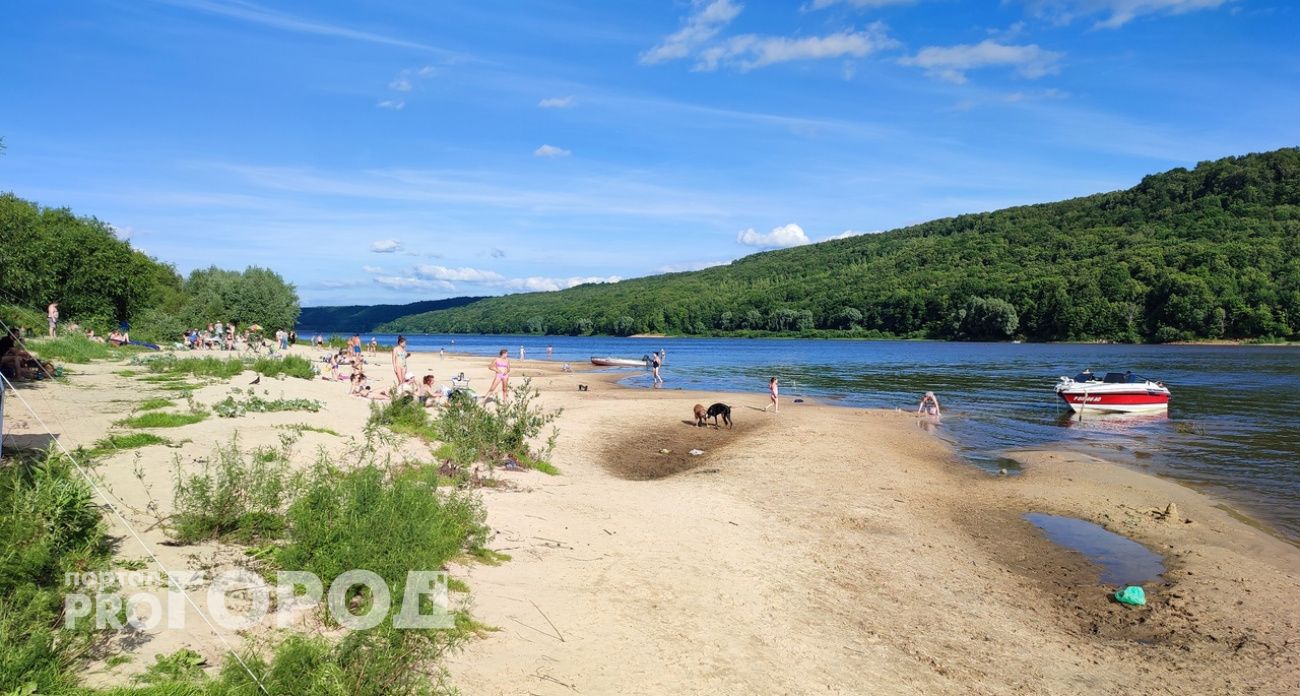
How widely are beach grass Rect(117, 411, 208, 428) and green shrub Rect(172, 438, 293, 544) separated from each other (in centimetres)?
480

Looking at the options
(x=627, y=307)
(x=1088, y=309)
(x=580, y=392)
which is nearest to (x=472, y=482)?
(x=580, y=392)

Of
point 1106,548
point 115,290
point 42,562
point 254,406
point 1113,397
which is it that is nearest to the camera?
point 42,562

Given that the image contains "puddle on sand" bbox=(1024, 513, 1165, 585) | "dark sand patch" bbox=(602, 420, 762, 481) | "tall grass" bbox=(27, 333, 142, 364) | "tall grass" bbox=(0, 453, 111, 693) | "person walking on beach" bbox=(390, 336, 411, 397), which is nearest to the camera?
"tall grass" bbox=(0, 453, 111, 693)

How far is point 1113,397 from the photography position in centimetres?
2852

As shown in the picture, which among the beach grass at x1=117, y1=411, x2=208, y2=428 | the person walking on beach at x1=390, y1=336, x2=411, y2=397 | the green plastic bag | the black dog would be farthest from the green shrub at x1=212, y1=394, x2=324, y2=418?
the green plastic bag

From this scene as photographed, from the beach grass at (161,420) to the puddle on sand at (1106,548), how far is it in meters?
13.8

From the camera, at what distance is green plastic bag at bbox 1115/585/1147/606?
8.59 m

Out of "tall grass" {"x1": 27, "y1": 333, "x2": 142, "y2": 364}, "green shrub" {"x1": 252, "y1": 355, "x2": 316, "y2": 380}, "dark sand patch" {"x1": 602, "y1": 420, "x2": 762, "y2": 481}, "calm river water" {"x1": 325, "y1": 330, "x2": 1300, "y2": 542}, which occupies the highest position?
"tall grass" {"x1": 27, "y1": 333, "x2": 142, "y2": 364}

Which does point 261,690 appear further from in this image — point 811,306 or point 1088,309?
point 811,306

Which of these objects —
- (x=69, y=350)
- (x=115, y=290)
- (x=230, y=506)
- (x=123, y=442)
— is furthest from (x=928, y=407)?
(x=115, y=290)

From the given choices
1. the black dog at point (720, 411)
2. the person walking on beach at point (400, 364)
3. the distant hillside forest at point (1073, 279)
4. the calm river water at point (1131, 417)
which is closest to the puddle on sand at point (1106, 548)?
the calm river water at point (1131, 417)

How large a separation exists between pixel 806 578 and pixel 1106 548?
19.2 ft

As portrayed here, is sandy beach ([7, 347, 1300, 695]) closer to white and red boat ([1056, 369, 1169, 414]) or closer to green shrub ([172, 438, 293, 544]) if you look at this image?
green shrub ([172, 438, 293, 544])

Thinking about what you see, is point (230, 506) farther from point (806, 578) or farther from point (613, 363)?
point (613, 363)
